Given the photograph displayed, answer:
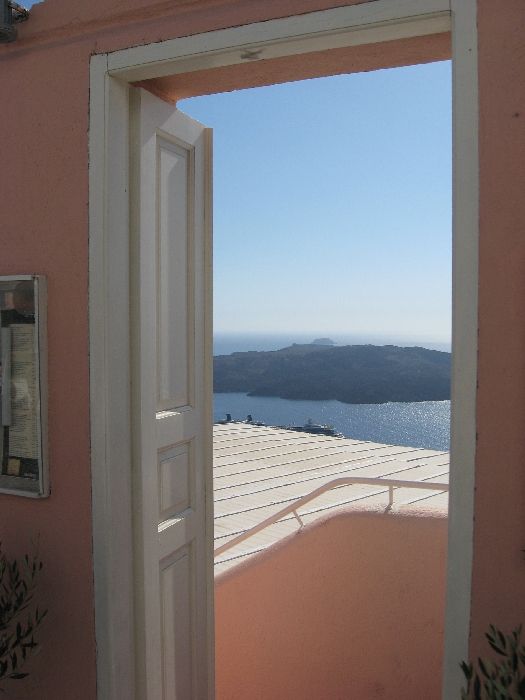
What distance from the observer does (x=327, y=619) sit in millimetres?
3947

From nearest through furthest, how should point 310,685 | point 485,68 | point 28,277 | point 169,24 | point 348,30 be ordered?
point 485,68 → point 348,30 → point 169,24 → point 28,277 → point 310,685

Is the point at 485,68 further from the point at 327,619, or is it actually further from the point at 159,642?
the point at 327,619

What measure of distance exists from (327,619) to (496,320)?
271 cm

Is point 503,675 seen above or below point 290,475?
above

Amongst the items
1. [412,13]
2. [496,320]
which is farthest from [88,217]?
[496,320]

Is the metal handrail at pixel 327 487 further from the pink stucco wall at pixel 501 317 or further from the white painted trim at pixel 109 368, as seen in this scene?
the pink stucco wall at pixel 501 317

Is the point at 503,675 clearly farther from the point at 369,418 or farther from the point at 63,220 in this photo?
the point at 369,418

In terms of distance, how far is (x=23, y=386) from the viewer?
8.10 feet

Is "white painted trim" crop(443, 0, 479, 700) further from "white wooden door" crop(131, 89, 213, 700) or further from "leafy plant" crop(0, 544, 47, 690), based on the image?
"leafy plant" crop(0, 544, 47, 690)

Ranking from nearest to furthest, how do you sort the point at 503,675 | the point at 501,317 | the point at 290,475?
1. the point at 503,675
2. the point at 501,317
3. the point at 290,475

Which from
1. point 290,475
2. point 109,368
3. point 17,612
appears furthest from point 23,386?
point 290,475

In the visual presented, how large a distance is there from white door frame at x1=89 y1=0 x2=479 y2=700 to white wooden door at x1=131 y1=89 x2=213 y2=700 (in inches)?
→ 2.0

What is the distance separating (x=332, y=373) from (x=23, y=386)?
5.97m

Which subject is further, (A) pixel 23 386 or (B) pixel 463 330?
(A) pixel 23 386
